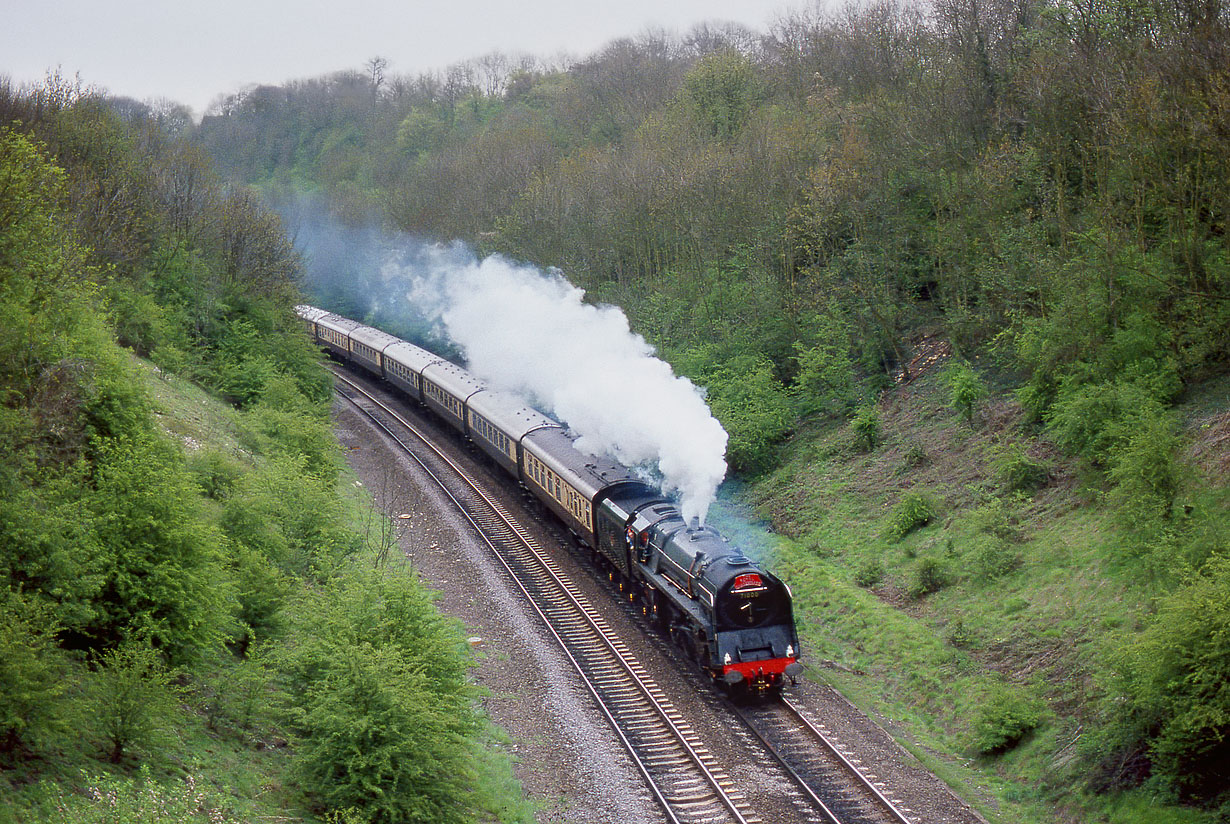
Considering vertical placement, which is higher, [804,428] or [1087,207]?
[1087,207]

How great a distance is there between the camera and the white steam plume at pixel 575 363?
2088 centimetres

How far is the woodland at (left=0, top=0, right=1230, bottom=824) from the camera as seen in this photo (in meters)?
12.4

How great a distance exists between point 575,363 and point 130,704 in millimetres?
19406

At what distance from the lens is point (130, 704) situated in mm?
11242

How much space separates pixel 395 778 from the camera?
12125mm

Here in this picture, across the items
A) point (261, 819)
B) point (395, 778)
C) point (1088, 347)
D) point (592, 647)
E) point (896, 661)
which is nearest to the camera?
point (261, 819)

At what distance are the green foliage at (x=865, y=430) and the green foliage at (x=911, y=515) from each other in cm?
491

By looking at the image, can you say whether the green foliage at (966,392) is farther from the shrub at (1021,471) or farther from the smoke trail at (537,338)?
the smoke trail at (537,338)

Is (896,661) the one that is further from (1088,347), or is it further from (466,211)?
(466,211)

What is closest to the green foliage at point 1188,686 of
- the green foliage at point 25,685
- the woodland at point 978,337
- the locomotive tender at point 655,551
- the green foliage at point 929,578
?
the woodland at point 978,337

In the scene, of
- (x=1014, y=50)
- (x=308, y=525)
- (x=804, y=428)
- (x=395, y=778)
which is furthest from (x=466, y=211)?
(x=395, y=778)

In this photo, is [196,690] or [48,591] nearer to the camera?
[48,591]

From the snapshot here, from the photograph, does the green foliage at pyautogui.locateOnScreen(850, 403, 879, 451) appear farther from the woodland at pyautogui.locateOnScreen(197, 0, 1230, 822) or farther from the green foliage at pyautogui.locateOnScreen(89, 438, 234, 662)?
the green foliage at pyautogui.locateOnScreen(89, 438, 234, 662)

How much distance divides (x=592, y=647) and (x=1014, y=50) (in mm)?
23333
